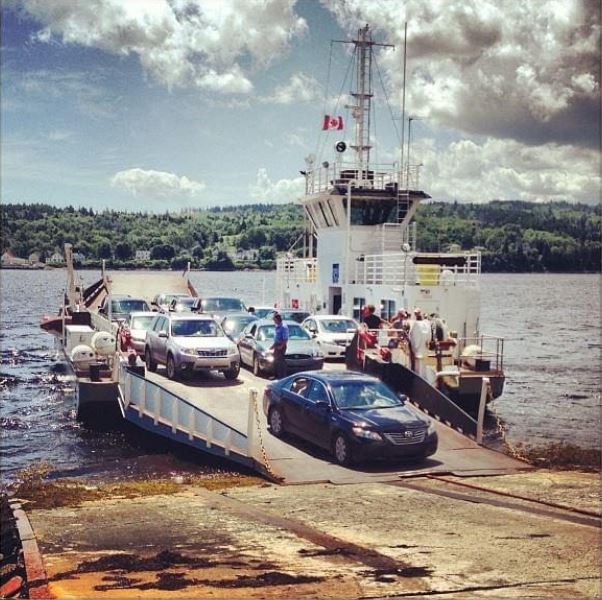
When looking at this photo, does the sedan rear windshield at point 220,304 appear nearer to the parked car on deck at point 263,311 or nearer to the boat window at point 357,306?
the parked car on deck at point 263,311

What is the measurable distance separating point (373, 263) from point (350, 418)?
598 inches

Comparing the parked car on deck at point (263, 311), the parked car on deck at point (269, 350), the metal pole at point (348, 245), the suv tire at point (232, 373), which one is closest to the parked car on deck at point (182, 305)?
the parked car on deck at point (263, 311)

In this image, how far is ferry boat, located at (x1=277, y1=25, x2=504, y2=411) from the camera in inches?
931

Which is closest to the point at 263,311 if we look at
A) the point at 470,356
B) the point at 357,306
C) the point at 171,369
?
the point at 357,306

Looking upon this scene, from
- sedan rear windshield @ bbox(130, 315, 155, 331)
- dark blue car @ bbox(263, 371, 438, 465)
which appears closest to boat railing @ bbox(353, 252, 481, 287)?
sedan rear windshield @ bbox(130, 315, 155, 331)

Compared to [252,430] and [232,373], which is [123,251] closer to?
[232,373]

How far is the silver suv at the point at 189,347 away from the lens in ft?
63.5

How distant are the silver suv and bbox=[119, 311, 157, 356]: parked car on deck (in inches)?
49.0

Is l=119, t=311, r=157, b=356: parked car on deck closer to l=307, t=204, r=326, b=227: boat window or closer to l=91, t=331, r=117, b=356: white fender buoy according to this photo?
l=91, t=331, r=117, b=356: white fender buoy

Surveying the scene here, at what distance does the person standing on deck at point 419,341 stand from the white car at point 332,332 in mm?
4385

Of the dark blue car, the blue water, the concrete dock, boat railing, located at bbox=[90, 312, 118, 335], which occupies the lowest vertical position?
the blue water

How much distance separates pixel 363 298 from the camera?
27.6 m

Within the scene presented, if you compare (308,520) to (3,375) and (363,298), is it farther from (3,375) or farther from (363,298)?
(3,375)

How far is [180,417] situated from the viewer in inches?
610
